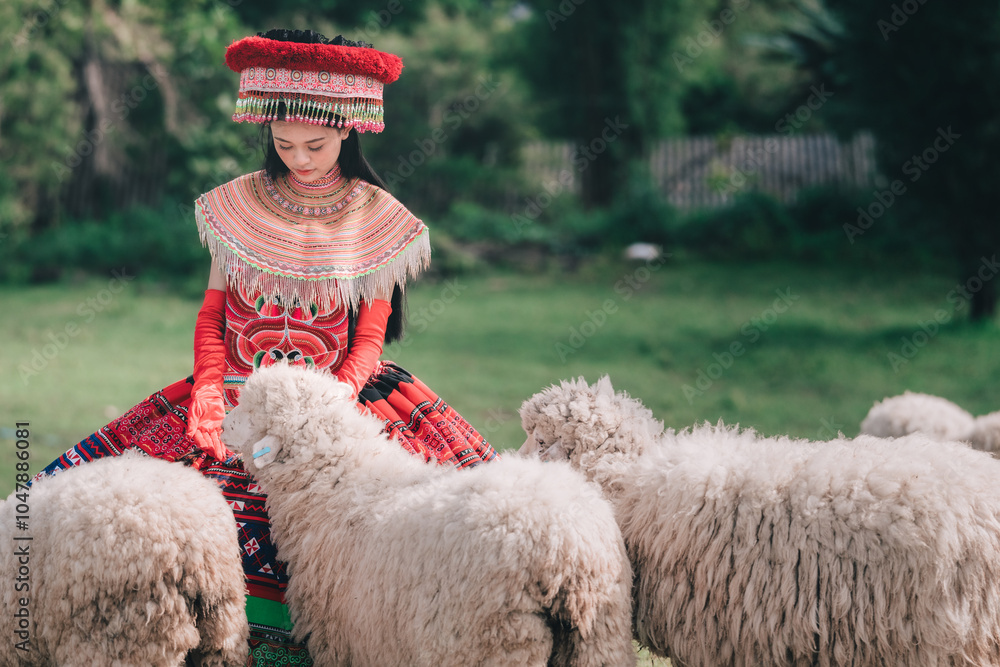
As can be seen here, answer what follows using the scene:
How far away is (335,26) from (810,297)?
911 centimetres

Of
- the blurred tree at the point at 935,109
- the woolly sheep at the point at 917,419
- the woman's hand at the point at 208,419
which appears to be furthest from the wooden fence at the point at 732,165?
the woman's hand at the point at 208,419

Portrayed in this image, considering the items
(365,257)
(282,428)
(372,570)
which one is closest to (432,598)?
(372,570)

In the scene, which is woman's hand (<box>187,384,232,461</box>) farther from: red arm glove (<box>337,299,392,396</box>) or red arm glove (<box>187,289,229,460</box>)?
red arm glove (<box>337,299,392,396</box>)

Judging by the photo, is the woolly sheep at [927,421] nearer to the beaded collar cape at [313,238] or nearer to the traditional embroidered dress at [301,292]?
the traditional embroidered dress at [301,292]

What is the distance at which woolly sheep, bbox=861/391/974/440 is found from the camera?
402cm

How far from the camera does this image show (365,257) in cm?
338

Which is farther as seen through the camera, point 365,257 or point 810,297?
point 810,297

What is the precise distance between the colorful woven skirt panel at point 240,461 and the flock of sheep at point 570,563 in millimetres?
224

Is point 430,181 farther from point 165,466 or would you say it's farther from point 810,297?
point 165,466

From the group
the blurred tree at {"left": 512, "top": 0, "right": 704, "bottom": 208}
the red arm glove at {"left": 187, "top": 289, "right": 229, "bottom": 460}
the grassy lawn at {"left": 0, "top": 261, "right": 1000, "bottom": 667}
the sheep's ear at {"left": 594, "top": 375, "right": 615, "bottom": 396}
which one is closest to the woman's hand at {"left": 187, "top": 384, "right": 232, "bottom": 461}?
the red arm glove at {"left": 187, "top": 289, "right": 229, "bottom": 460}

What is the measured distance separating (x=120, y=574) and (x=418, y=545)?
78 cm

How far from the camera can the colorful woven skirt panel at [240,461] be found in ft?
9.62

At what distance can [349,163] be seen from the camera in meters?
3.52

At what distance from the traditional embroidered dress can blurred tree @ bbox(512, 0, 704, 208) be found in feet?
52.4
